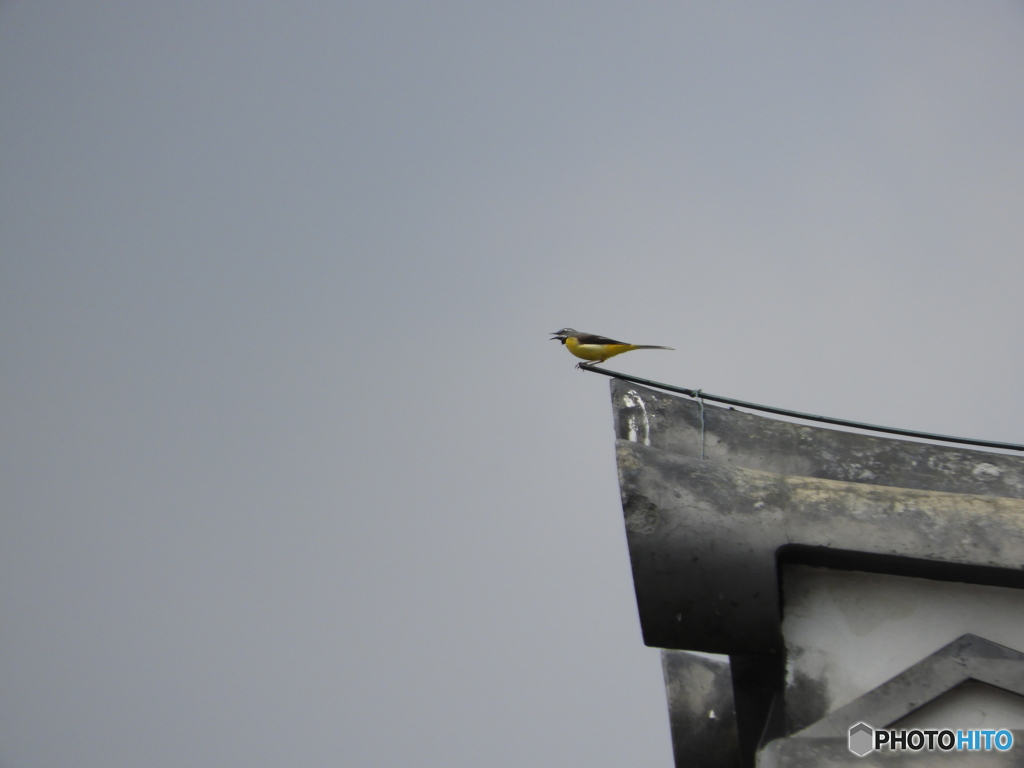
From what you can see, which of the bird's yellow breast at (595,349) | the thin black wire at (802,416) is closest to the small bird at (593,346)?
the bird's yellow breast at (595,349)

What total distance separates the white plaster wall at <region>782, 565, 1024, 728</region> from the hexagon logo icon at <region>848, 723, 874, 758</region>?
0.34 meters

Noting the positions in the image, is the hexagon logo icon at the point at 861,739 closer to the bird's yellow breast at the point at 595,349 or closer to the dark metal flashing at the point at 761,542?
the dark metal flashing at the point at 761,542

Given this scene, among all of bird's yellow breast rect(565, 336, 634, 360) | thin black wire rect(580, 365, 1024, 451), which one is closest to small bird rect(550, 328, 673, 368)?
bird's yellow breast rect(565, 336, 634, 360)

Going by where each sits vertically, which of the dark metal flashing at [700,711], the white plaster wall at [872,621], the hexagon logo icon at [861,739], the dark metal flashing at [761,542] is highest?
the dark metal flashing at [761,542]

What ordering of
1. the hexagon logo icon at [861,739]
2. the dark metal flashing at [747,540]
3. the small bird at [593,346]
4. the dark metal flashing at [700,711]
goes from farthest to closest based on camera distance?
the small bird at [593,346] → the dark metal flashing at [700,711] → the dark metal flashing at [747,540] → the hexagon logo icon at [861,739]

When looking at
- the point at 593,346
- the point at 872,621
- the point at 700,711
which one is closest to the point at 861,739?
the point at 872,621

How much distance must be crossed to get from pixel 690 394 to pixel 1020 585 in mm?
1804

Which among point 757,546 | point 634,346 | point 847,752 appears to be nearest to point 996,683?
point 847,752

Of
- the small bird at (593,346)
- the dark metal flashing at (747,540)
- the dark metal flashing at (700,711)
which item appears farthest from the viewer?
the small bird at (593,346)

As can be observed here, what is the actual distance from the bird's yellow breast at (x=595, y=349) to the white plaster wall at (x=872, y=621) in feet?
12.4

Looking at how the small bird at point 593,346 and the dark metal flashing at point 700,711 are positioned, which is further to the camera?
the small bird at point 593,346

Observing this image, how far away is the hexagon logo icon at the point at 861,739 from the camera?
388cm

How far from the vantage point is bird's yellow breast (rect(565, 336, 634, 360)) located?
8.09 metres

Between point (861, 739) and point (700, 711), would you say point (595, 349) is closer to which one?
point (700, 711)
